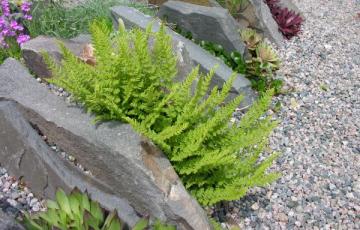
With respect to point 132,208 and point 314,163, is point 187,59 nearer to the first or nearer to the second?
point 314,163

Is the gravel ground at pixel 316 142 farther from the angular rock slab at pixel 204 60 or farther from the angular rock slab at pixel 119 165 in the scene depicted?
the angular rock slab at pixel 119 165

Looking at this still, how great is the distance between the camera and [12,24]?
4344 millimetres

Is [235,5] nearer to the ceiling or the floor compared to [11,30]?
nearer to the floor

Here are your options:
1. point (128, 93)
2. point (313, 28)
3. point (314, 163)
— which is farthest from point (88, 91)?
point (313, 28)

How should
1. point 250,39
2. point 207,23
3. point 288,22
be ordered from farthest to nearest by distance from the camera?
point 288,22, point 250,39, point 207,23

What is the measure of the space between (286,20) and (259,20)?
0.59 metres

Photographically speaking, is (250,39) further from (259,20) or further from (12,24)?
(12,24)

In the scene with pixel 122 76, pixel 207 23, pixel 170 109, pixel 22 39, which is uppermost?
pixel 122 76

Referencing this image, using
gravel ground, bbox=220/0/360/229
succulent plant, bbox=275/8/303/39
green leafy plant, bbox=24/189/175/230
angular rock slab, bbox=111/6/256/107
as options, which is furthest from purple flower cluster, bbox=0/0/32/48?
succulent plant, bbox=275/8/303/39

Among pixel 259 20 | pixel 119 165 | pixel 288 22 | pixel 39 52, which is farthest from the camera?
pixel 288 22

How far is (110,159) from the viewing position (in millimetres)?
2932

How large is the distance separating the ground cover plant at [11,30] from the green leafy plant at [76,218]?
7.18ft

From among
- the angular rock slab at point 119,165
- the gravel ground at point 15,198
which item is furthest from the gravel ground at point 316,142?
the gravel ground at point 15,198

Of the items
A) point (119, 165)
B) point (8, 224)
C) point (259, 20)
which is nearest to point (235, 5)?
point (259, 20)
